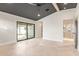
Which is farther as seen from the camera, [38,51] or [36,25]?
[36,25]

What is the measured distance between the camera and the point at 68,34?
492 inches

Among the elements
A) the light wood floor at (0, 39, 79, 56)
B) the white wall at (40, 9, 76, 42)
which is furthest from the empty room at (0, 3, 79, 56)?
the light wood floor at (0, 39, 79, 56)

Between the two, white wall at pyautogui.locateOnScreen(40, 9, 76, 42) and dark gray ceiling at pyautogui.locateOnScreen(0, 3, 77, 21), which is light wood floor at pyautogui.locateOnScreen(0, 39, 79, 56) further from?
white wall at pyautogui.locateOnScreen(40, 9, 76, 42)

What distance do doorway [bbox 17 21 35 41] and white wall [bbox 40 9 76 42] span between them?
5.69 feet

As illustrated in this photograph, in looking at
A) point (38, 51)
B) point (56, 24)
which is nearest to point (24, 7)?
point (38, 51)

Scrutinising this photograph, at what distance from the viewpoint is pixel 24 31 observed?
1076 centimetres

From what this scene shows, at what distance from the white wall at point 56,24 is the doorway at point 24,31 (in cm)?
173

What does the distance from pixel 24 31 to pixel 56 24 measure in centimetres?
315

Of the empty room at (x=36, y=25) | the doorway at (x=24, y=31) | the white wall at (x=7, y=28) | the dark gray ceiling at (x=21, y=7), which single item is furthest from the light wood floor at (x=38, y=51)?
the doorway at (x=24, y=31)

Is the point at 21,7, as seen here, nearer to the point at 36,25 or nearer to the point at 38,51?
the point at 38,51

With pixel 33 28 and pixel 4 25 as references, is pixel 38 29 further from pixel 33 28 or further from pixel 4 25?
pixel 4 25

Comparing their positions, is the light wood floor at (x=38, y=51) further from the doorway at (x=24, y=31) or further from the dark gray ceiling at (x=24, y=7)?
the doorway at (x=24, y=31)

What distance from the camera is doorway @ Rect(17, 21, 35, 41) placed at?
31.9 feet

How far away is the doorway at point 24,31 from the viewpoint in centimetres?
973
